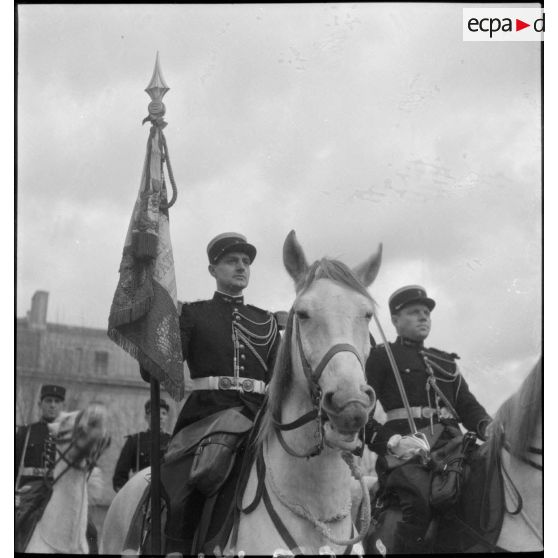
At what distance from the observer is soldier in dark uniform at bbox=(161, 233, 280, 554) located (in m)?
6.48

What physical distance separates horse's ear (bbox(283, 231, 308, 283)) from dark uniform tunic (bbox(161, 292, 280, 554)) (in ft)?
3.50

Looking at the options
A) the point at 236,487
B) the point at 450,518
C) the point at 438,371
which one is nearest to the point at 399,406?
the point at 438,371

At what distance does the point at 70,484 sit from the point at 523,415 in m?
4.09

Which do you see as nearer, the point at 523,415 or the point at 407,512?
the point at 523,415

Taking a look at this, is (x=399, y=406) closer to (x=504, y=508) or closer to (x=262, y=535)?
(x=504, y=508)

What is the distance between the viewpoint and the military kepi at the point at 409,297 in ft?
27.6

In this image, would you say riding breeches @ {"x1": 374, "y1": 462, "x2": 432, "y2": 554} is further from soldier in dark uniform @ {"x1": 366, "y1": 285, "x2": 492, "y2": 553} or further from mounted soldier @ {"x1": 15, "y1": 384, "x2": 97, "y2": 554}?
mounted soldier @ {"x1": 15, "y1": 384, "x2": 97, "y2": 554}

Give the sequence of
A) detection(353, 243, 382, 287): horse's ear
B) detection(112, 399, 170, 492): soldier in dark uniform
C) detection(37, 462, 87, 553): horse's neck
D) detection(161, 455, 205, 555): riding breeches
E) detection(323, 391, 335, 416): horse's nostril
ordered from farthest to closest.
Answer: detection(112, 399, 170, 492): soldier in dark uniform < detection(37, 462, 87, 553): horse's neck < detection(161, 455, 205, 555): riding breeches < detection(353, 243, 382, 287): horse's ear < detection(323, 391, 335, 416): horse's nostril

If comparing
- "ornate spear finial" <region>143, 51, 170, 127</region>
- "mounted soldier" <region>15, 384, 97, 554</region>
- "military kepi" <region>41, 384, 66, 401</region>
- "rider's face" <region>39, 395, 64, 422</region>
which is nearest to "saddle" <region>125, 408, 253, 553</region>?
"mounted soldier" <region>15, 384, 97, 554</region>

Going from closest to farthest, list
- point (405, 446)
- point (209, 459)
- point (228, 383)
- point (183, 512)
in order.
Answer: point (209, 459) → point (183, 512) → point (228, 383) → point (405, 446)

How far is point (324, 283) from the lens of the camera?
18.0 feet

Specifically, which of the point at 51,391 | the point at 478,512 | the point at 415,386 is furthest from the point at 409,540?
the point at 51,391

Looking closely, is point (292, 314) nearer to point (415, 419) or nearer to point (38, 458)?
point (415, 419)

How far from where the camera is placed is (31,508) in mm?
8391
